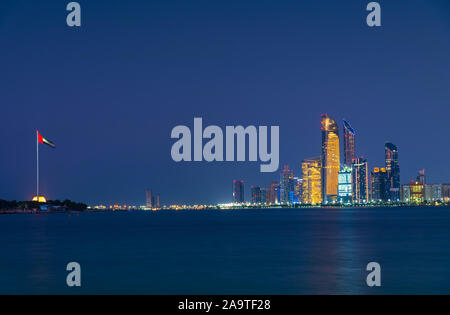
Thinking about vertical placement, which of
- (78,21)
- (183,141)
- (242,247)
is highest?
(78,21)

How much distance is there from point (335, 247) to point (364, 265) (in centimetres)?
1875

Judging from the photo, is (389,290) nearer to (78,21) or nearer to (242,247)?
(78,21)

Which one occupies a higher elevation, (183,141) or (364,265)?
(183,141)

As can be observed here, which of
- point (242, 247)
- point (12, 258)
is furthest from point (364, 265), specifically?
point (12, 258)

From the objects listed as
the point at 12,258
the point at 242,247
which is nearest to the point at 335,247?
the point at 242,247

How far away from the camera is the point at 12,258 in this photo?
2206 inches

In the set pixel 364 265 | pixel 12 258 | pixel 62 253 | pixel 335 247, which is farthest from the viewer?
pixel 335 247

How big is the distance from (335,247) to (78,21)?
138ft

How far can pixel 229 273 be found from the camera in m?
43.9

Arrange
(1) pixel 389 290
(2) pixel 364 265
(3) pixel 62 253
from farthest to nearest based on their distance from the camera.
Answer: (3) pixel 62 253 < (2) pixel 364 265 < (1) pixel 389 290

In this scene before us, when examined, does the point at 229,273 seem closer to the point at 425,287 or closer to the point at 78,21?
the point at 425,287

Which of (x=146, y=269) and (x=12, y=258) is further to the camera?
(x=12, y=258)

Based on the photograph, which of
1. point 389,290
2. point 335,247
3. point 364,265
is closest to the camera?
point 389,290
